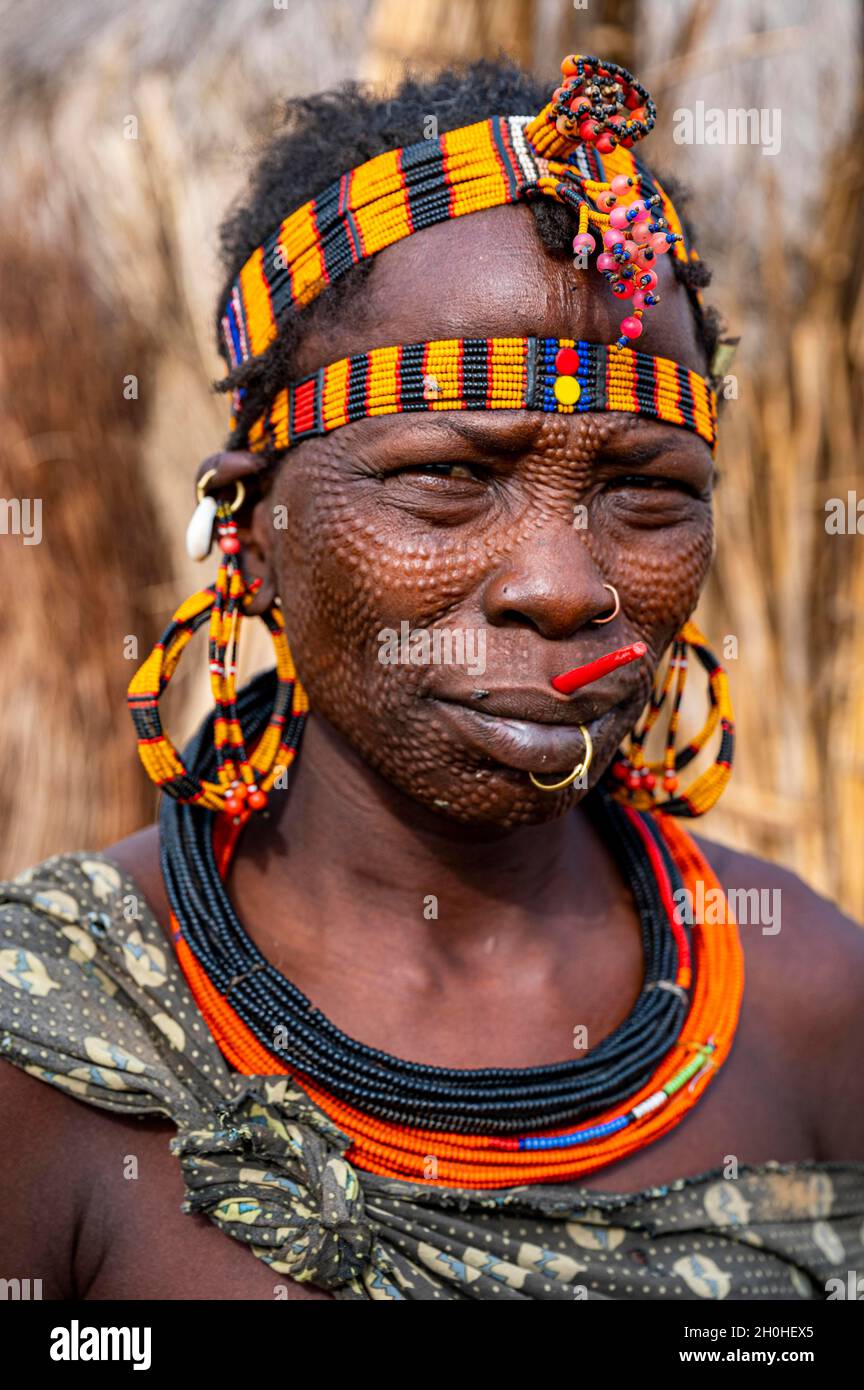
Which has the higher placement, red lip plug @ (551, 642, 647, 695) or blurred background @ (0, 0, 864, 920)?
blurred background @ (0, 0, 864, 920)

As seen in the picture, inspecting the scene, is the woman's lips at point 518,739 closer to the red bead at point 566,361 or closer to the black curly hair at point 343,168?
the red bead at point 566,361

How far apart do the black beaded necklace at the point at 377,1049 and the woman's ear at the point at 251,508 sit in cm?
22

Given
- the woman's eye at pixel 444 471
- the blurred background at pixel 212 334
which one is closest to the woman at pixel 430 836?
the woman's eye at pixel 444 471

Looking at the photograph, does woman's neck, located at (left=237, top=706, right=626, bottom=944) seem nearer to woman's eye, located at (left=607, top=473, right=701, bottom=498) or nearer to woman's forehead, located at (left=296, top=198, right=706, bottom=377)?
woman's eye, located at (left=607, top=473, right=701, bottom=498)

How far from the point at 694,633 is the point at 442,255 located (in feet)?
2.59

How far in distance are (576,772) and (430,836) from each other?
0.35 metres

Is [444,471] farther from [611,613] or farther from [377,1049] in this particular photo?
[377,1049]

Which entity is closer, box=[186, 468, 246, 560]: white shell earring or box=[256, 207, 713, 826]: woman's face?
box=[256, 207, 713, 826]: woman's face

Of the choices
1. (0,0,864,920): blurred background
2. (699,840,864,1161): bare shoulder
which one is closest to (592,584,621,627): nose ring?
(699,840,864,1161): bare shoulder

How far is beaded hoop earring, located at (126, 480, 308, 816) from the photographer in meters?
2.19

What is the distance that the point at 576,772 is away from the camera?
200 centimetres

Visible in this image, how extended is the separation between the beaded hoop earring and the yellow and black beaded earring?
0.55 m

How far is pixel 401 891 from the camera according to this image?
228cm

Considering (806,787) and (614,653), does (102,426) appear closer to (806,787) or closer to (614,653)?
(806,787)
